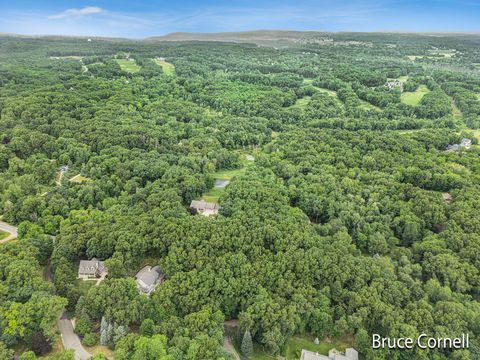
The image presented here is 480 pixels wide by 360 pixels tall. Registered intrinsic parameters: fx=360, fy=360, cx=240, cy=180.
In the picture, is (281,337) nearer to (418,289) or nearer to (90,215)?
(418,289)

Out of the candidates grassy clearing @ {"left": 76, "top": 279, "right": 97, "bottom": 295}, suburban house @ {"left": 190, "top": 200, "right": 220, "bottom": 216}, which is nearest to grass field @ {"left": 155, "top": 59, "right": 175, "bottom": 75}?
suburban house @ {"left": 190, "top": 200, "right": 220, "bottom": 216}

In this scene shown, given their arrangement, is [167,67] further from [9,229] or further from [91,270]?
[91,270]

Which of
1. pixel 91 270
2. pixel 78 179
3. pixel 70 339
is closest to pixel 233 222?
pixel 91 270

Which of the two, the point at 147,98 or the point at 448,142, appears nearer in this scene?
the point at 448,142

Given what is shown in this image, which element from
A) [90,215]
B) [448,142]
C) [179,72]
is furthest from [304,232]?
[179,72]

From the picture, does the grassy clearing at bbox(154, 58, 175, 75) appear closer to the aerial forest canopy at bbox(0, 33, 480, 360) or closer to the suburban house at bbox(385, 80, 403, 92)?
the aerial forest canopy at bbox(0, 33, 480, 360)

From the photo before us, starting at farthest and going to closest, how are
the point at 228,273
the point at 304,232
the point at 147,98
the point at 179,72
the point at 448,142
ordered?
the point at 179,72
the point at 147,98
the point at 448,142
the point at 304,232
the point at 228,273
